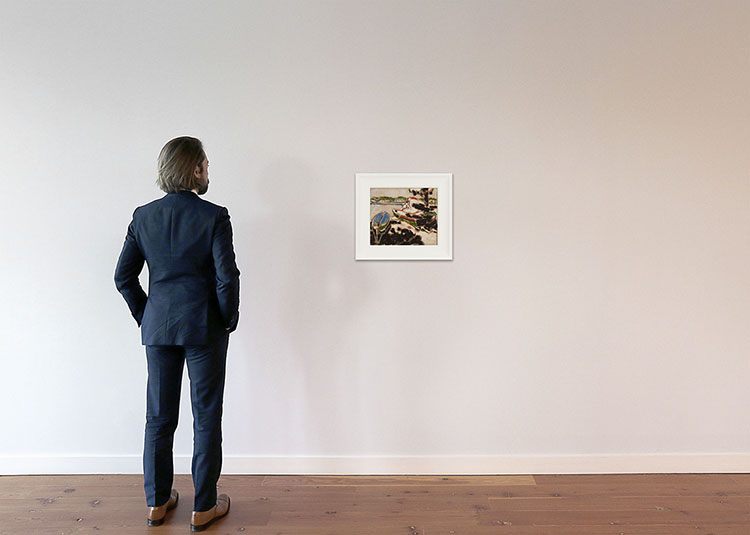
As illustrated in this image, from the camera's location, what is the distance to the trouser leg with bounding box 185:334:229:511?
2346 millimetres

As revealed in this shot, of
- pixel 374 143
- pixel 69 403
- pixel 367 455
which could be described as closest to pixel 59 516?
pixel 69 403

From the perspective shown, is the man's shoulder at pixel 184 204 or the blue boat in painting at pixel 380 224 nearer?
the man's shoulder at pixel 184 204

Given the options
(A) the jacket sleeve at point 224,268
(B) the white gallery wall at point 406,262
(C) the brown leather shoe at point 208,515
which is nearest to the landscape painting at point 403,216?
(B) the white gallery wall at point 406,262

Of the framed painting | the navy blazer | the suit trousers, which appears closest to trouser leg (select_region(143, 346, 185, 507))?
the suit trousers

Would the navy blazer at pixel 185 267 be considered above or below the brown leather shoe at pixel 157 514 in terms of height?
above

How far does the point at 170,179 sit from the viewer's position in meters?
2.35

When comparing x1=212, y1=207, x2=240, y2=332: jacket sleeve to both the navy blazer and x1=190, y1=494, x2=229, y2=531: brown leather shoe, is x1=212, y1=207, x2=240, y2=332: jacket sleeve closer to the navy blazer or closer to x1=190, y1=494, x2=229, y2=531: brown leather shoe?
the navy blazer

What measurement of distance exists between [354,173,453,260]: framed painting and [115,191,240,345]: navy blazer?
821 millimetres

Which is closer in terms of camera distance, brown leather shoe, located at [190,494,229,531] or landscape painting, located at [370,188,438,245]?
brown leather shoe, located at [190,494,229,531]

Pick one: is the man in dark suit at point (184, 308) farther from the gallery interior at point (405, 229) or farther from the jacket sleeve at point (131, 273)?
the gallery interior at point (405, 229)

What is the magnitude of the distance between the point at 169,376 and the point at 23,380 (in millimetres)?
1140

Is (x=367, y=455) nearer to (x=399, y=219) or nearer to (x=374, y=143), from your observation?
(x=399, y=219)

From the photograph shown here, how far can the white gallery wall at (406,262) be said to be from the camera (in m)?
2.92

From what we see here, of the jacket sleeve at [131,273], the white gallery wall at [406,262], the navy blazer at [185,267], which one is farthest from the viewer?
the white gallery wall at [406,262]
